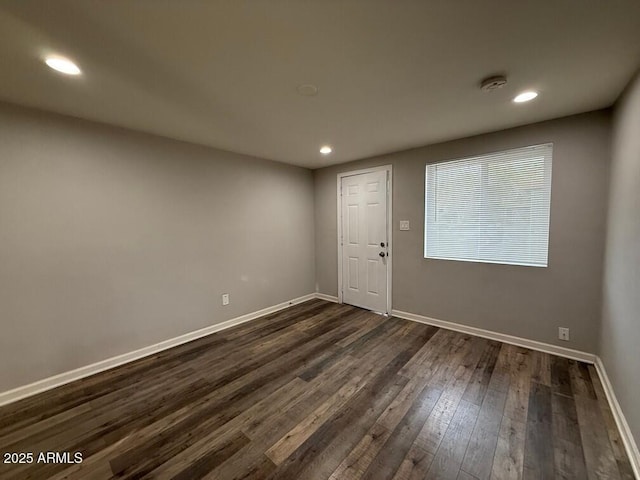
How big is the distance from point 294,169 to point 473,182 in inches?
102

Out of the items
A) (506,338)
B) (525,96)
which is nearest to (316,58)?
(525,96)

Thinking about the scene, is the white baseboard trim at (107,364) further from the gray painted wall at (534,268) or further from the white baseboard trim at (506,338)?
the gray painted wall at (534,268)

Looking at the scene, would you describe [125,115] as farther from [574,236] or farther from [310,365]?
[574,236]

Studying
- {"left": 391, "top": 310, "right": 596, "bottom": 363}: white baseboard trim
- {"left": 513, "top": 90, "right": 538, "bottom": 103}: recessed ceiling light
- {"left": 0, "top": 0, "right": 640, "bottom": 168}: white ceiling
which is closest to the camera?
{"left": 0, "top": 0, "right": 640, "bottom": 168}: white ceiling

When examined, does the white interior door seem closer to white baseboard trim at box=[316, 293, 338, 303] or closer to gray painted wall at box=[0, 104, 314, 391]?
white baseboard trim at box=[316, 293, 338, 303]

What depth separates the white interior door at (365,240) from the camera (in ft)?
12.8

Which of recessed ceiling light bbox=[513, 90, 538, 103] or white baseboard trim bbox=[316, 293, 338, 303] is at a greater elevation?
recessed ceiling light bbox=[513, 90, 538, 103]

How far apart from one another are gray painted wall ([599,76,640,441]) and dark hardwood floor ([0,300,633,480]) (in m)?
0.30

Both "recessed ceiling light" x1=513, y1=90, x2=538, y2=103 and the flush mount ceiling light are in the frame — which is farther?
"recessed ceiling light" x1=513, y1=90, x2=538, y2=103

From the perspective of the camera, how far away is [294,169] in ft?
14.3

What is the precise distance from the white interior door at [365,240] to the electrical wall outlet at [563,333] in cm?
190

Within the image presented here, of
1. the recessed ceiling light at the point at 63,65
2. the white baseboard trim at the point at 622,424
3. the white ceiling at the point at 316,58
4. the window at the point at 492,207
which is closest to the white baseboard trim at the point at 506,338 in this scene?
the white baseboard trim at the point at 622,424

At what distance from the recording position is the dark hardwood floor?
4.91 feet

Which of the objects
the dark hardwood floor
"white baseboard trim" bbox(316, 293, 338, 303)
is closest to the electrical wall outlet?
the dark hardwood floor
